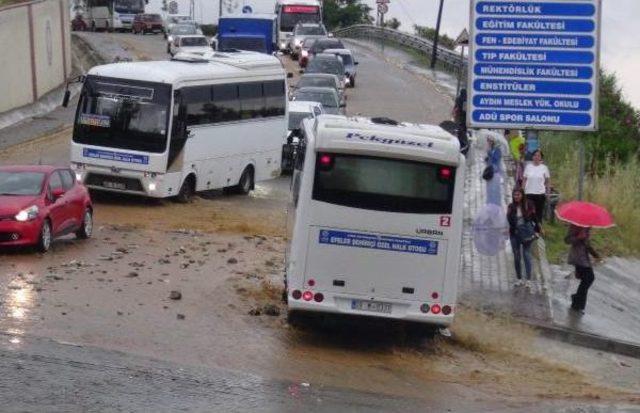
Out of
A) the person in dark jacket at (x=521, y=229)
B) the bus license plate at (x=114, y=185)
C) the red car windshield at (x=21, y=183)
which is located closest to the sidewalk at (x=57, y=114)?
the bus license plate at (x=114, y=185)

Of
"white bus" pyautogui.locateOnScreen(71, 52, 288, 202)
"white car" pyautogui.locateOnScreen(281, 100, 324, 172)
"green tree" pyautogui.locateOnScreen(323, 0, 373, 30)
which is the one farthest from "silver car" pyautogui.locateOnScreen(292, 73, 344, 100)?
"green tree" pyautogui.locateOnScreen(323, 0, 373, 30)

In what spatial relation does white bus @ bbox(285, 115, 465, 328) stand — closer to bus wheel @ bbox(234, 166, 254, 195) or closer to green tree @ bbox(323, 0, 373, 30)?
bus wheel @ bbox(234, 166, 254, 195)

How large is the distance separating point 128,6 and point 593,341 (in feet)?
229

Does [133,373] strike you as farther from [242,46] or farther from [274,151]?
[242,46]

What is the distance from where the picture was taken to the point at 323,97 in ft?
138

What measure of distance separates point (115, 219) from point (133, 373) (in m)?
13.6

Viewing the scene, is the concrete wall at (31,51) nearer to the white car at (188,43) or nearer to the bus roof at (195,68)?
the white car at (188,43)

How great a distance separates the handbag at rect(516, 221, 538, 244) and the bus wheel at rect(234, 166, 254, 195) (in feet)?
40.1

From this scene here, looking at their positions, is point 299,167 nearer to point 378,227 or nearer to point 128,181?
point 378,227

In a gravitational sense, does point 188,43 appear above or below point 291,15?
below

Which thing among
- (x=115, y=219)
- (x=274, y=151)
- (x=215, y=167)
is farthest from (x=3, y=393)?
(x=274, y=151)

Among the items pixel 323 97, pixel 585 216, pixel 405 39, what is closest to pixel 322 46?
pixel 405 39

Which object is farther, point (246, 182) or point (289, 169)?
point (289, 169)

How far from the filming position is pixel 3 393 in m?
11.5
